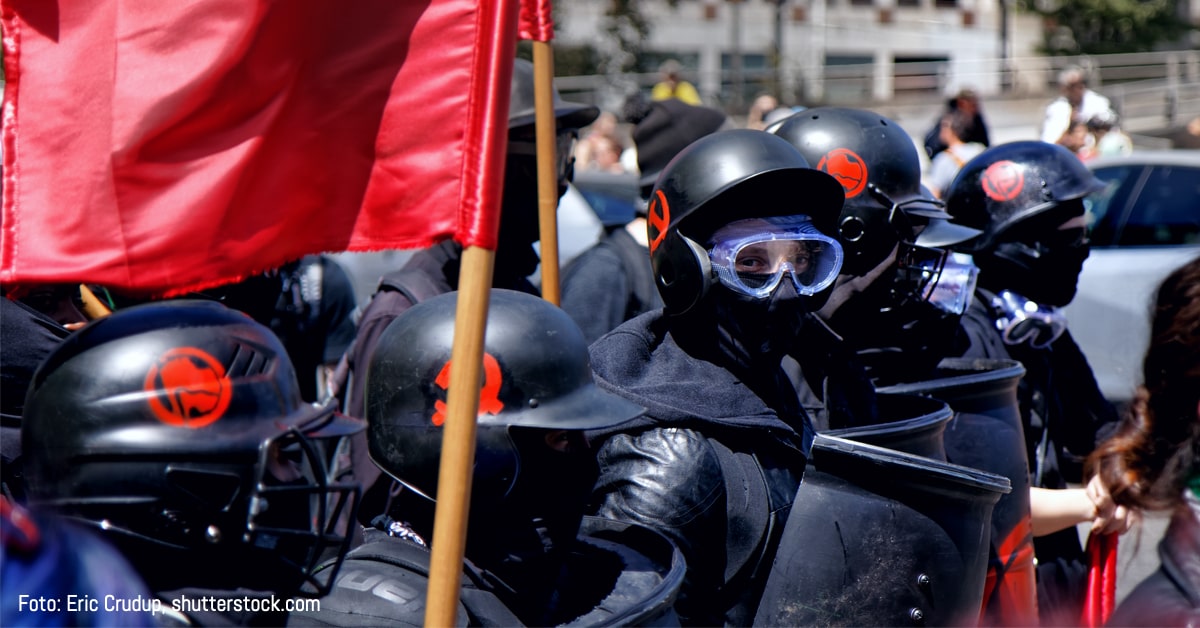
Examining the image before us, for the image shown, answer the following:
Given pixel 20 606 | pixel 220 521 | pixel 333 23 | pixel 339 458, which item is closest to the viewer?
pixel 20 606

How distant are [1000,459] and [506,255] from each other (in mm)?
1898

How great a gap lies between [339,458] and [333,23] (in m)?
1.74

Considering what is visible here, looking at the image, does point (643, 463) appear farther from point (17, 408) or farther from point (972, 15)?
point (972, 15)

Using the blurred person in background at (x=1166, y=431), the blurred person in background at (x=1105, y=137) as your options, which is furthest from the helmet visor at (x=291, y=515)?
the blurred person in background at (x=1105, y=137)

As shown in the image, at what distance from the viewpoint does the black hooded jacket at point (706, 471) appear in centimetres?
260

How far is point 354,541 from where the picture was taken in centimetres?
299

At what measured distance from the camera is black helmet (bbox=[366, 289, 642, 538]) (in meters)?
2.56

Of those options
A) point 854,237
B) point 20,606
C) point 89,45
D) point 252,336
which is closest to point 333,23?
point 89,45

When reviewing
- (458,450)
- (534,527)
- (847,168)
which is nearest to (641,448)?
(534,527)

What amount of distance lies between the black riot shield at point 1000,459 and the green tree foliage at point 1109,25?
98.2ft

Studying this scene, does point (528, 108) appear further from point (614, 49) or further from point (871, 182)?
point (614, 49)

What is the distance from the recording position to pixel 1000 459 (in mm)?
3209

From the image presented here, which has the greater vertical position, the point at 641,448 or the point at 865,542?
the point at 641,448

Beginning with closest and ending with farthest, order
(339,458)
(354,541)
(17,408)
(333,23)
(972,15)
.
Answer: (333,23) < (354,541) < (17,408) < (339,458) < (972,15)
